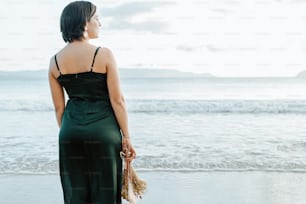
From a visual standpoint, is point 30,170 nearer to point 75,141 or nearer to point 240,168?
point 240,168

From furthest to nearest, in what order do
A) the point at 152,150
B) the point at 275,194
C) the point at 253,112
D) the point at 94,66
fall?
the point at 253,112 < the point at 152,150 < the point at 275,194 < the point at 94,66

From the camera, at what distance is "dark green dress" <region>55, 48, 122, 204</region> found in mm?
1858

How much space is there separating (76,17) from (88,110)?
378 mm

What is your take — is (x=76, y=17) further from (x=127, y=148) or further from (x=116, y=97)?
(x=127, y=148)

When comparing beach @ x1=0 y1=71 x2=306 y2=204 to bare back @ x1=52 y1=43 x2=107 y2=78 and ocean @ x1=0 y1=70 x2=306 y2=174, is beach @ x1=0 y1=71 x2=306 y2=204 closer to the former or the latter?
ocean @ x1=0 y1=70 x2=306 y2=174

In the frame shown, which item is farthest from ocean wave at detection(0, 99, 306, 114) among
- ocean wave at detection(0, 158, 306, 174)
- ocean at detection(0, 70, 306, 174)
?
ocean wave at detection(0, 158, 306, 174)

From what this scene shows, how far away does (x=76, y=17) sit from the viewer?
181 cm

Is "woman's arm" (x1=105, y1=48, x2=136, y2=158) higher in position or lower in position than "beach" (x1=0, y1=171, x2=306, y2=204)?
higher

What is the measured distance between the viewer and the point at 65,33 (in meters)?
1.86

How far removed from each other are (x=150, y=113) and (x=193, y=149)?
5221 millimetres

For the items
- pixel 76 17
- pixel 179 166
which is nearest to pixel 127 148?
pixel 76 17

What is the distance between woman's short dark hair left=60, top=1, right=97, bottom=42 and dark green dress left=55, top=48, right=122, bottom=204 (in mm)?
176

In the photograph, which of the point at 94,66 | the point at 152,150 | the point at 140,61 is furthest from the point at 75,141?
the point at 140,61

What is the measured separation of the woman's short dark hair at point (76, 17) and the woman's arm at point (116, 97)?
15cm
